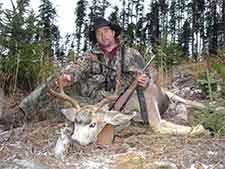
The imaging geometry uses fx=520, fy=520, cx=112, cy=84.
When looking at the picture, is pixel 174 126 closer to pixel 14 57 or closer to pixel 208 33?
pixel 14 57

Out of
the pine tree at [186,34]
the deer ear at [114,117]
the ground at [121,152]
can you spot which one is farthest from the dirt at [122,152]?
the pine tree at [186,34]

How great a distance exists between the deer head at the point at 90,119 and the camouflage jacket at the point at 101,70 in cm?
147

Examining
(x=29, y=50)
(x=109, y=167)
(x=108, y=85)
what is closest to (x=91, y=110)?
(x=109, y=167)

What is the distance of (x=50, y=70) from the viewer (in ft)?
30.0

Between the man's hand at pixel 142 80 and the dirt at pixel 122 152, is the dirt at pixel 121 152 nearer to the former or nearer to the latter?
the dirt at pixel 122 152

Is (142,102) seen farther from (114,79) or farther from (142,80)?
(114,79)

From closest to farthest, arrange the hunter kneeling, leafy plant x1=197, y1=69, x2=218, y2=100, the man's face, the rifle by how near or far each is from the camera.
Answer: leafy plant x1=197, y1=69, x2=218, y2=100, the rifle, the hunter kneeling, the man's face

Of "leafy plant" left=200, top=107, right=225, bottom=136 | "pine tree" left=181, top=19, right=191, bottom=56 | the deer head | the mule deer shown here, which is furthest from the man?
"pine tree" left=181, top=19, right=191, bottom=56

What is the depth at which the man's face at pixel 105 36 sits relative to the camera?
8.07 m

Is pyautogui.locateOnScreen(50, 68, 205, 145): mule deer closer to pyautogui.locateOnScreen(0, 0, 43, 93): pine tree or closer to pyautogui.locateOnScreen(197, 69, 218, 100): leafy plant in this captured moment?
pyautogui.locateOnScreen(197, 69, 218, 100): leafy plant

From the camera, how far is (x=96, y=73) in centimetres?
841

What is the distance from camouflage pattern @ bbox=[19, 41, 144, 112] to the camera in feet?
26.8

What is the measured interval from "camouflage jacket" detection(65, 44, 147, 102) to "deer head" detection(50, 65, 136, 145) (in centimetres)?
147

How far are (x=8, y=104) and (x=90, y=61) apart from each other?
1.52 metres
